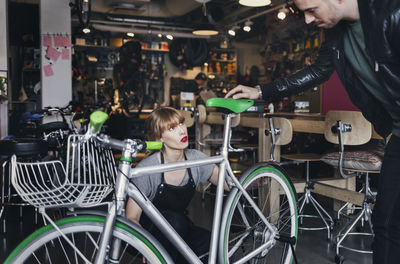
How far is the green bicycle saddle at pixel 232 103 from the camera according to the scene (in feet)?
5.49

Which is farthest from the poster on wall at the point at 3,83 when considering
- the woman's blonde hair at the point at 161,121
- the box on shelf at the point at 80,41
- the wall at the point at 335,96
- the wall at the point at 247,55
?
the wall at the point at 247,55

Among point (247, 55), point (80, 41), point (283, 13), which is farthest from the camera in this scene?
point (247, 55)

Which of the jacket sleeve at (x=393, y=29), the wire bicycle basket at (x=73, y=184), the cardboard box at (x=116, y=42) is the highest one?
the cardboard box at (x=116, y=42)

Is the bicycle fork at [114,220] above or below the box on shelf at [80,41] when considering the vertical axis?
below

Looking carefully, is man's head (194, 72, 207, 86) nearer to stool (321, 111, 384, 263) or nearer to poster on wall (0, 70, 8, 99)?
poster on wall (0, 70, 8, 99)

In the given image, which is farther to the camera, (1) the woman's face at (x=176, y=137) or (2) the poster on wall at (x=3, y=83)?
(2) the poster on wall at (x=3, y=83)

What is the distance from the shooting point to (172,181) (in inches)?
77.6

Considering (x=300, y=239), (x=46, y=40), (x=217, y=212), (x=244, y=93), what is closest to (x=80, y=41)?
(x=46, y=40)

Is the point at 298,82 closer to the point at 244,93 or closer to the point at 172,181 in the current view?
the point at 244,93

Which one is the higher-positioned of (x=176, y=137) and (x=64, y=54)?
(x=64, y=54)

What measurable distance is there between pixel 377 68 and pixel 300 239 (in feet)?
6.72

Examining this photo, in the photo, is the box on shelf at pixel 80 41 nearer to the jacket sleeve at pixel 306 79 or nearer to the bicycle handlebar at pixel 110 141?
the jacket sleeve at pixel 306 79

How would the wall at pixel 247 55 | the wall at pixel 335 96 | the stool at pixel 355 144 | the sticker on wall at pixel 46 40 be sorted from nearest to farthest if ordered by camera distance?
the stool at pixel 355 144
the sticker on wall at pixel 46 40
the wall at pixel 335 96
the wall at pixel 247 55

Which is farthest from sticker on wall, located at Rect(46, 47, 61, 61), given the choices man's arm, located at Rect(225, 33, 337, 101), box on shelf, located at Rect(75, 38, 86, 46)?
man's arm, located at Rect(225, 33, 337, 101)
